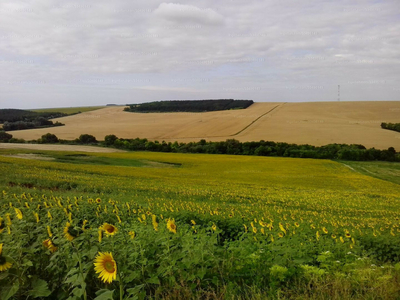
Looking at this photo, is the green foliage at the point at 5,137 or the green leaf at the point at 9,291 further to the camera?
the green foliage at the point at 5,137

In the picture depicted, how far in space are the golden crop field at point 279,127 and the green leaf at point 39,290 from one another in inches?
2244

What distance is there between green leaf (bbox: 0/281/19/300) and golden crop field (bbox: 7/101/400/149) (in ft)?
188

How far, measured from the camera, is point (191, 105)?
11694 cm

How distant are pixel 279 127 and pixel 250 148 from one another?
62.9 ft

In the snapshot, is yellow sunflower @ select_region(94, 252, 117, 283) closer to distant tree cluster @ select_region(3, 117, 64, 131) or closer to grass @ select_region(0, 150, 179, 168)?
grass @ select_region(0, 150, 179, 168)

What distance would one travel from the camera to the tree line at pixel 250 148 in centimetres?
4819

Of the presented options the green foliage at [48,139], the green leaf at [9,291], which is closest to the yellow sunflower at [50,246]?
the green leaf at [9,291]

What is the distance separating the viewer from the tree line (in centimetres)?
4819

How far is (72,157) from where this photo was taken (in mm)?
40125

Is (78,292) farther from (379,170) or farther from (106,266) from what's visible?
(379,170)

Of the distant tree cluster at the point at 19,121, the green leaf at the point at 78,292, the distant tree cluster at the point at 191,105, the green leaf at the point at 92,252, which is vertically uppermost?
the distant tree cluster at the point at 191,105

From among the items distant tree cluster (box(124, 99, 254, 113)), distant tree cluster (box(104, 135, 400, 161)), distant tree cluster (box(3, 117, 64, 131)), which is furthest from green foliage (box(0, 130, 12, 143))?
distant tree cluster (box(124, 99, 254, 113))

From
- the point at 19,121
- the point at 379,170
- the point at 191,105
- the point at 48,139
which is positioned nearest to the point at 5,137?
the point at 48,139

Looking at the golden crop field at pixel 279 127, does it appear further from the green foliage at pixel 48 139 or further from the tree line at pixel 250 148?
the tree line at pixel 250 148
